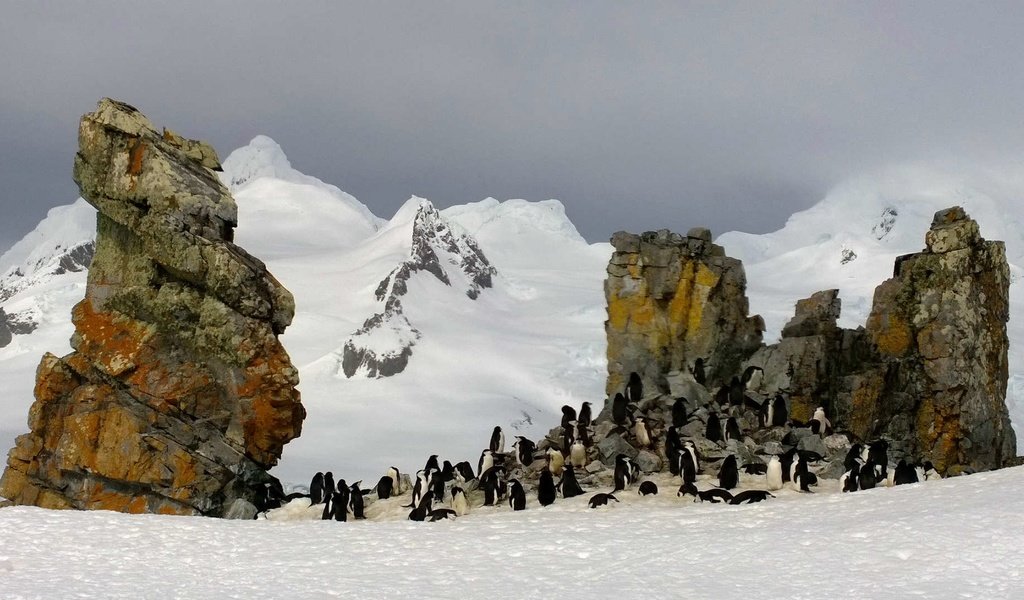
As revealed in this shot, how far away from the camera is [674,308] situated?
39344 millimetres

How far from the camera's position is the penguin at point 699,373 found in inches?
1479

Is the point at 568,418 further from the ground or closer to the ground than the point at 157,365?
closer to the ground

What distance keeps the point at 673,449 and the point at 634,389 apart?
30.4 ft

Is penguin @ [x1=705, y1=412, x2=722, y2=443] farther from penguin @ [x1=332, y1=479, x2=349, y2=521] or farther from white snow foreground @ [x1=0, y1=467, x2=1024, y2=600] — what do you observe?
penguin @ [x1=332, y1=479, x2=349, y2=521]

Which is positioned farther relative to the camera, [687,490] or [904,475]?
[904,475]

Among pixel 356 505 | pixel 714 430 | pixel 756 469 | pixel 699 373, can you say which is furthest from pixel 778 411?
pixel 356 505

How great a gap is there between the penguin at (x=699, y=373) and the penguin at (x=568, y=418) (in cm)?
528

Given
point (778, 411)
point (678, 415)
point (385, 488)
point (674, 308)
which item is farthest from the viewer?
point (674, 308)

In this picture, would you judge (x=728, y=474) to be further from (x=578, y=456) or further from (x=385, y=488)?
(x=385, y=488)

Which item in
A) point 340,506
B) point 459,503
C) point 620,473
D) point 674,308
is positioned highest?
point 674,308

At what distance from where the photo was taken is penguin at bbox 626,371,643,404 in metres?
35.8

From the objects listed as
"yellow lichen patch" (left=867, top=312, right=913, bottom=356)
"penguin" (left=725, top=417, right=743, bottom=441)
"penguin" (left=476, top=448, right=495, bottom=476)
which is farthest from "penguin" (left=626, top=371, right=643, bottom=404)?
"yellow lichen patch" (left=867, top=312, right=913, bottom=356)

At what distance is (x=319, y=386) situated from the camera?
5778 inches

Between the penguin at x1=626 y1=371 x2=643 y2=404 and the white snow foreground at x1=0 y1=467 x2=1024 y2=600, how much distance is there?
15751 mm
